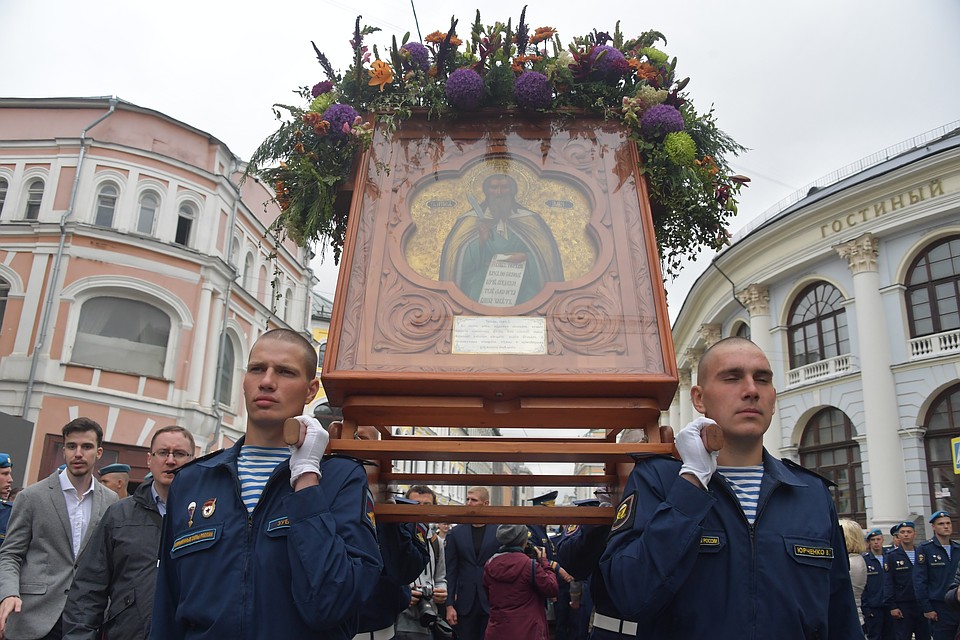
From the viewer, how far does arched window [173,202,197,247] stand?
78.1 ft

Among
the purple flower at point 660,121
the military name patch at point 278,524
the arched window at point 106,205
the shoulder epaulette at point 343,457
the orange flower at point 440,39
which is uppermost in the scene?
the arched window at point 106,205

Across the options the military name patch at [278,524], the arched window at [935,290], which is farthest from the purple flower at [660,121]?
the arched window at [935,290]

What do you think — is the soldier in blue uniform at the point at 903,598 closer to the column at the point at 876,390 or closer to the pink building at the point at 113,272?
the column at the point at 876,390

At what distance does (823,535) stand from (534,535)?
17.0ft

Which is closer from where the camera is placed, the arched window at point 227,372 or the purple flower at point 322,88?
the purple flower at point 322,88

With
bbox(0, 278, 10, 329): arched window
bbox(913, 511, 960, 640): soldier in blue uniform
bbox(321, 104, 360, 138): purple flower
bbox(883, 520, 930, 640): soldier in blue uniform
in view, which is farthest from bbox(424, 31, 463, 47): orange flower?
bbox(0, 278, 10, 329): arched window

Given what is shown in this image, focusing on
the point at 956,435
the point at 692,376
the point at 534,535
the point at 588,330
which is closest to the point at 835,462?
the point at 956,435

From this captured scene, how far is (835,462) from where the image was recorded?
2412 cm

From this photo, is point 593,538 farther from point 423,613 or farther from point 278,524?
point 423,613

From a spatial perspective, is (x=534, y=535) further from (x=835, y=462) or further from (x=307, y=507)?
(x=835, y=462)

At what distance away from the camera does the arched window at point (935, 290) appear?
21.3 metres

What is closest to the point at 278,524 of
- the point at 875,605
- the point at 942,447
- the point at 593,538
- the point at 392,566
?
the point at 392,566

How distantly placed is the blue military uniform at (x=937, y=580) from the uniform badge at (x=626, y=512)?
873cm

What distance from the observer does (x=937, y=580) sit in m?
9.53
